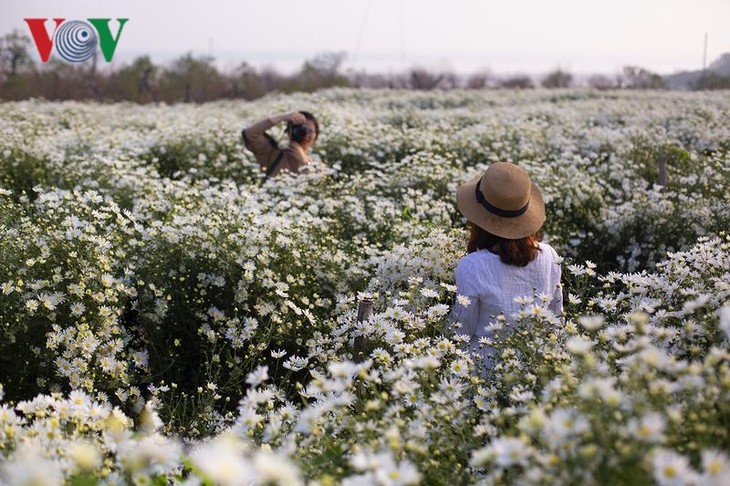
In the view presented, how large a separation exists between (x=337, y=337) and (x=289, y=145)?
14.8ft

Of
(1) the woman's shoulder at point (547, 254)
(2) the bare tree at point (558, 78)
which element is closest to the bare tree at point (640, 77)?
(2) the bare tree at point (558, 78)

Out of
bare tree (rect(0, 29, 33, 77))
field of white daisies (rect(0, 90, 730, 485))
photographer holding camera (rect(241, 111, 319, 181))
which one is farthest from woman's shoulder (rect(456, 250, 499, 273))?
bare tree (rect(0, 29, 33, 77))

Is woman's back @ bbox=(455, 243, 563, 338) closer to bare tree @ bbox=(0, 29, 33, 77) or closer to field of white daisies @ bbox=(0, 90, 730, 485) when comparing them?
field of white daisies @ bbox=(0, 90, 730, 485)

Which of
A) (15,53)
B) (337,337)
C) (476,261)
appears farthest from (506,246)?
(15,53)

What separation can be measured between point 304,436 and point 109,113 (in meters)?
15.4

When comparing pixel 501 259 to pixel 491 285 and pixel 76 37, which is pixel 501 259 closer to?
pixel 491 285

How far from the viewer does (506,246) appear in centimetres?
366

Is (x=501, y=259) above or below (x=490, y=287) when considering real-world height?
above

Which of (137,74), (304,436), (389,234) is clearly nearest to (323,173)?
(389,234)

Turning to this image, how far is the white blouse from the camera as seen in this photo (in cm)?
357

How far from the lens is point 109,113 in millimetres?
16359

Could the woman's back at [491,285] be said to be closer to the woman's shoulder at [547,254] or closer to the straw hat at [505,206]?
the woman's shoulder at [547,254]

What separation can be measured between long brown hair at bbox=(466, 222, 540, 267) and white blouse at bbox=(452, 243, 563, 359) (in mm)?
33

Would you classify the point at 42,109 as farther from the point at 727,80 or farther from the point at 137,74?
the point at 727,80
